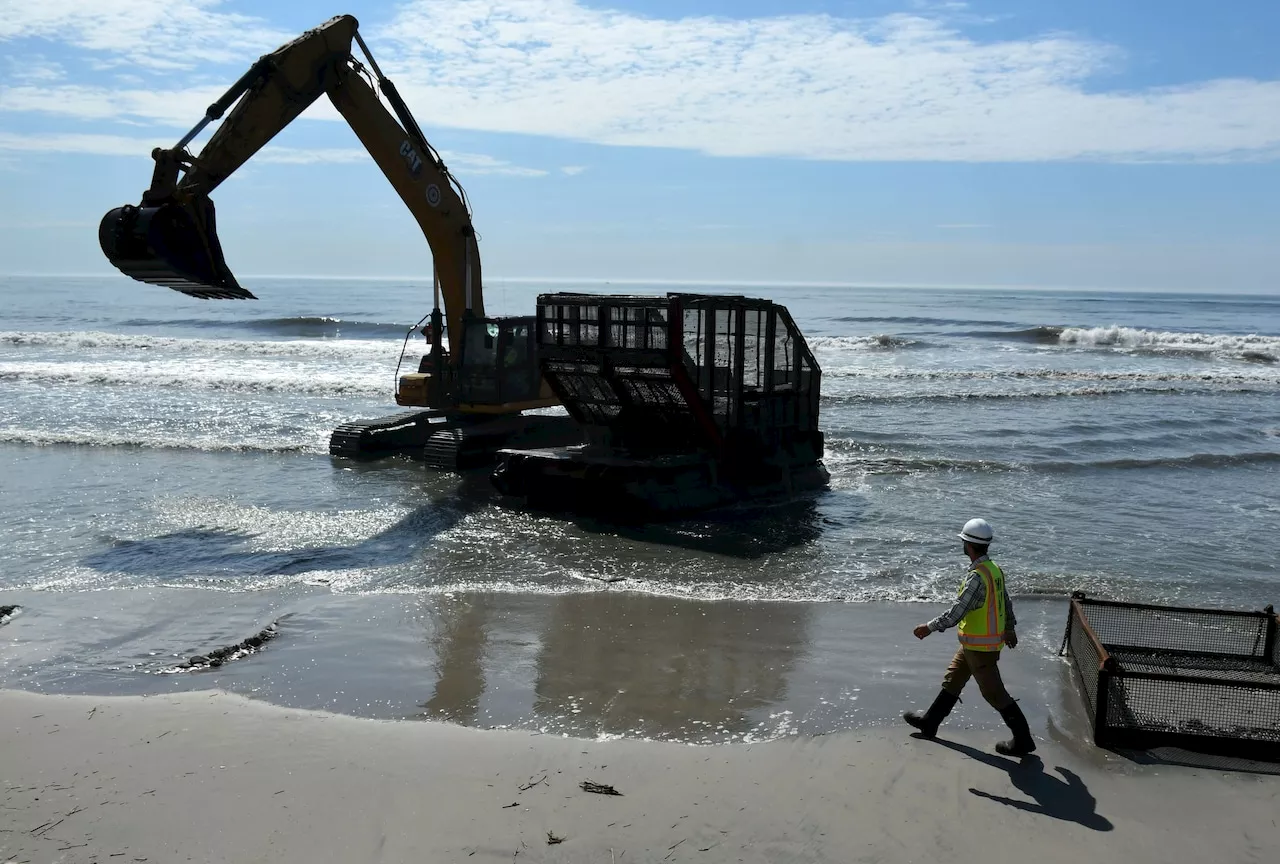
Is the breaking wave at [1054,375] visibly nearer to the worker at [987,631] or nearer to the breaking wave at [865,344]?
the breaking wave at [865,344]

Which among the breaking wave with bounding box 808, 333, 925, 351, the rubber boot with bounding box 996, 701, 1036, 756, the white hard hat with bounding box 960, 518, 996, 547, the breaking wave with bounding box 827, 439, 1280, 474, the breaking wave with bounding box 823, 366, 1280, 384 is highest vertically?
the breaking wave with bounding box 808, 333, 925, 351

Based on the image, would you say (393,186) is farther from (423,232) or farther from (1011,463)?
(1011,463)

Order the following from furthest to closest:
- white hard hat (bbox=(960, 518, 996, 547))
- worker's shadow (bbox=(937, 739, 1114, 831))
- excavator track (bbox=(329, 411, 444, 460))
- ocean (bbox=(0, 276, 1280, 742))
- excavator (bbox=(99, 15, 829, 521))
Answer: excavator track (bbox=(329, 411, 444, 460)), excavator (bbox=(99, 15, 829, 521)), ocean (bbox=(0, 276, 1280, 742)), white hard hat (bbox=(960, 518, 996, 547)), worker's shadow (bbox=(937, 739, 1114, 831))

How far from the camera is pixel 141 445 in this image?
57.4ft

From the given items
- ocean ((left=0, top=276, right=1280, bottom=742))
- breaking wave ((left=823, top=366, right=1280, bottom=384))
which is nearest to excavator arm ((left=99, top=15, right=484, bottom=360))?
ocean ((left=0, top=276, right=1280, bottom=742))

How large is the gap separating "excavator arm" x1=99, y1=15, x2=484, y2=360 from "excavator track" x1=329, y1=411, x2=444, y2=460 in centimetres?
115

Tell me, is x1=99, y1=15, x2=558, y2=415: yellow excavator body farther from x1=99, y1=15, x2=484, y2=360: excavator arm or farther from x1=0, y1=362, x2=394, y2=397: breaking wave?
x1=0, y1=362, x2=394, y2=397: breaking wave

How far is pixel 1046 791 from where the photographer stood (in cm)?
600

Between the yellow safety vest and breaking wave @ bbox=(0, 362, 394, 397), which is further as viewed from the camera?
breaking wave @ bbox=(0, 362, 394, 397)

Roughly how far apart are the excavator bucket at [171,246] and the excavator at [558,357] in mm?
18

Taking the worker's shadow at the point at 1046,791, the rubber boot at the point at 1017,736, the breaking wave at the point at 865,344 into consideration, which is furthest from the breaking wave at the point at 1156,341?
the worker's shadow at the point at 1046,791

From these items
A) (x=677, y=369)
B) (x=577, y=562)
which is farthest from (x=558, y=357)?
(x=577, y=562)

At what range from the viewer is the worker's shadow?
5711 millimetres

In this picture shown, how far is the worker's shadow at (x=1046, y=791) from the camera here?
5711 millimetres
